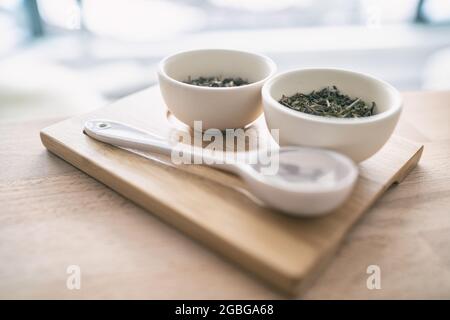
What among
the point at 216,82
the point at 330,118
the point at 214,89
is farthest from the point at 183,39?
the point at 330,118

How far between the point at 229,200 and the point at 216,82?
29 cm

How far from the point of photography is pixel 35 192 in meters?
0.69

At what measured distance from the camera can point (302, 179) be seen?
0.59 meters

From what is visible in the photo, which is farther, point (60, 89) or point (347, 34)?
point (347, 34)

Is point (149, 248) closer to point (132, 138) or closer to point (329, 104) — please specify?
point (132, 138)

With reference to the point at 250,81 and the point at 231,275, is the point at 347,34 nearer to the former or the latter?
the point at 250,81

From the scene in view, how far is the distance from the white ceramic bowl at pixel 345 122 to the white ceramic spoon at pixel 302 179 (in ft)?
0.09

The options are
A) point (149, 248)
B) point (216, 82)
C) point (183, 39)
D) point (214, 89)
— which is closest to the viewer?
point (149, 248)

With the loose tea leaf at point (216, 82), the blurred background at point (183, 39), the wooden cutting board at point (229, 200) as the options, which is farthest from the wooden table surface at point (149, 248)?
the blurred background at point (183, 39)

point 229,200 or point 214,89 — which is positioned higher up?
point 214,89

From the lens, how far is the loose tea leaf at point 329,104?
0.70 meters
